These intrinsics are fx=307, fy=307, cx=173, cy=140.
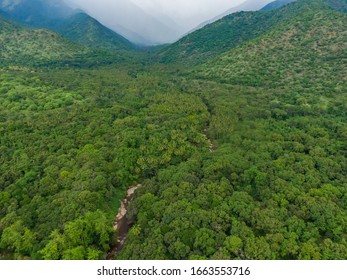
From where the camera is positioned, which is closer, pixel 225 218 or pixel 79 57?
pixel 225 218

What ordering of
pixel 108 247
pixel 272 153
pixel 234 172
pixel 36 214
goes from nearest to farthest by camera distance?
pixel 108 247 < pixel 36 214 < pixel 234 172 < pixel 272 153

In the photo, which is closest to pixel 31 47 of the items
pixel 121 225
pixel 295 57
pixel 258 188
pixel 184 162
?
pixel 295 57

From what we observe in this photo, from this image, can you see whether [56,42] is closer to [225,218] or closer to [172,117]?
[172,117]

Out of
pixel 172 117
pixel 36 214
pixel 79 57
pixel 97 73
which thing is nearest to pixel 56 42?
pixel 79 57

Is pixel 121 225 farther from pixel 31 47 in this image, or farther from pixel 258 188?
pixel 31 47

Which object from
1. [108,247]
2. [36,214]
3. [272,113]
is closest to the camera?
[108,247]

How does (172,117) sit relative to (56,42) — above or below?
below
